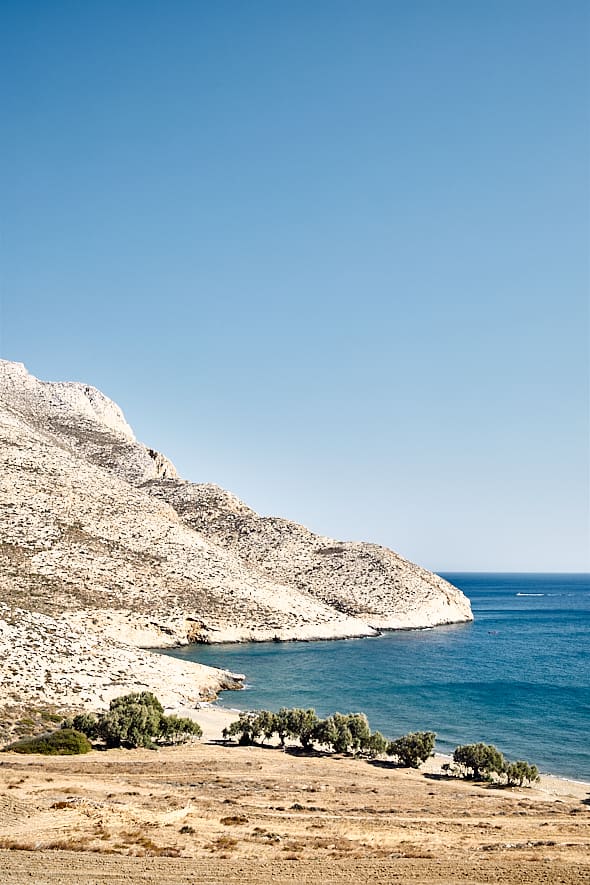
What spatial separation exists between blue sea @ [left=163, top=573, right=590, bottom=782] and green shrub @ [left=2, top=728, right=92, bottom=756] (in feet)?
52.0

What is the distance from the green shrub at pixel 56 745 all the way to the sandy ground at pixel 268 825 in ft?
2.70

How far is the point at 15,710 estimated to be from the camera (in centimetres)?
3397

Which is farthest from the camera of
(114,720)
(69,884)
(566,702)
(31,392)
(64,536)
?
(31,392)

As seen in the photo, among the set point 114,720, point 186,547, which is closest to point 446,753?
point 114,720

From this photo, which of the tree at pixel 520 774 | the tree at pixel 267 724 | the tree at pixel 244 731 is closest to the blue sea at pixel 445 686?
the tree at pixel 520 774

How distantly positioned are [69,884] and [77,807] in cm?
598

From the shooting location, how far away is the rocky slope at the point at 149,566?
2384 inches

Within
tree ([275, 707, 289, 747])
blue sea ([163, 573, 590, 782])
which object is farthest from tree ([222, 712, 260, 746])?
blue sea ([163, 573, 590, 782])

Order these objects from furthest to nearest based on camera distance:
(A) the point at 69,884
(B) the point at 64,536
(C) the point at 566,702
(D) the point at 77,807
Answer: (B) the point at 64,536
(C) the point at 566,702
(D) the point at 77,807
(A) the point at 69,884

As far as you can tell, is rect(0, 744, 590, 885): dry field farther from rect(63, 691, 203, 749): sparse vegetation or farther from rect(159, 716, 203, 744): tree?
rect(159, 716, 203, 744): tree

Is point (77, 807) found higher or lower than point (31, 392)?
lower

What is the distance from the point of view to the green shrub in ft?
93.1

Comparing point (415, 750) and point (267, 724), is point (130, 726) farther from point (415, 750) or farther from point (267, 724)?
point (415, 750)

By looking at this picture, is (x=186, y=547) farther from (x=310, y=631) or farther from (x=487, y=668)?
(x=487, y=668)
